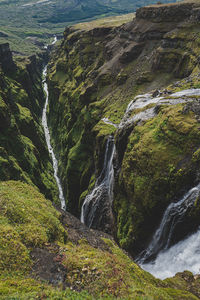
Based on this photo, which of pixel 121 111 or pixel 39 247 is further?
pixel 121 111

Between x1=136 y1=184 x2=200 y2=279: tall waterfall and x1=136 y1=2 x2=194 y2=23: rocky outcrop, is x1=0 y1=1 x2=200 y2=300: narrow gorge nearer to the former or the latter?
x1=136 y1=184 x2=200 y2=279: tall waterfall

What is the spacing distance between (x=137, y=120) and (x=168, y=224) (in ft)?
59.1

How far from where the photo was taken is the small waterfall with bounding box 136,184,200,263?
22734mm

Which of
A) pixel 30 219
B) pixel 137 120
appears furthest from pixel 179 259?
pixel 137 120

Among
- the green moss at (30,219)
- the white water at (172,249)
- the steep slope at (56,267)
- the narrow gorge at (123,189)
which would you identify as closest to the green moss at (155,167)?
the narrow gorge at (123,189)

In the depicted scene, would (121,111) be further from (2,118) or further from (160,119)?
(2,118)

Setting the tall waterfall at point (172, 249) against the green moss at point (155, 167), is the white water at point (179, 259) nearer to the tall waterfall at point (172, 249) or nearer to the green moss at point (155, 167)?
the tall waterfall at point (172, 249)

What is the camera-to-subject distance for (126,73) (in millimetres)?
65125

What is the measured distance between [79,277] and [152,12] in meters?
75.6

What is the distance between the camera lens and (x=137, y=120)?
36031mm

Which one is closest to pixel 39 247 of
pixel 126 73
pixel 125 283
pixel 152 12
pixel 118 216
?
pixel 125 283

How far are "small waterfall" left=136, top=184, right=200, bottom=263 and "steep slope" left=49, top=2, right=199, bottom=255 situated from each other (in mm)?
868

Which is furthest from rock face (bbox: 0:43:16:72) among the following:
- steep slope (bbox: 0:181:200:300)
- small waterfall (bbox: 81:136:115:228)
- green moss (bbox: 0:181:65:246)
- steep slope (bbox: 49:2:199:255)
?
steep slope (bbox: 0:181:200:300)

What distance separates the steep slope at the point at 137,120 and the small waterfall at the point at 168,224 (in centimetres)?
87
